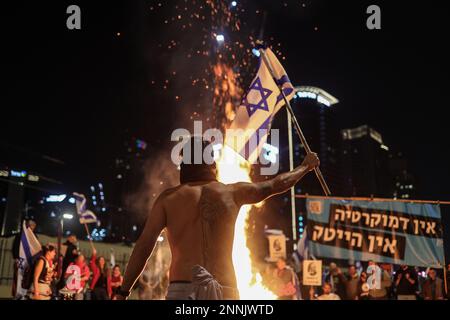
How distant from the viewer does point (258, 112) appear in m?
7.52

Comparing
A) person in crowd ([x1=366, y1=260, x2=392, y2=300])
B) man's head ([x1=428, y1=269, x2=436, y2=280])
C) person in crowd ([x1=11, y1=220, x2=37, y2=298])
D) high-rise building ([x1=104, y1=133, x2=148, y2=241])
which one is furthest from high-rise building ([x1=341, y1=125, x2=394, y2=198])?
person in crowd ([x1=11, y1=220, x2=37, y2=298])

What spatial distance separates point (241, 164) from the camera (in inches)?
587

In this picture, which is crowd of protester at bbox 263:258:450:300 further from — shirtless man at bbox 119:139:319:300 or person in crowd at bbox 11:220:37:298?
shirtless man at bbox 119:139:319:300

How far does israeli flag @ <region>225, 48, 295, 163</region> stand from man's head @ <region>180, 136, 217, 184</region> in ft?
8.34

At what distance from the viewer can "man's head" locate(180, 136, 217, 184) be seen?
3613 mm

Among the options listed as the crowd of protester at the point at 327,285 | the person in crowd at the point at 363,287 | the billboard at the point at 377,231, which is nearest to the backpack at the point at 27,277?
the crowd of protester at the point at 327,285

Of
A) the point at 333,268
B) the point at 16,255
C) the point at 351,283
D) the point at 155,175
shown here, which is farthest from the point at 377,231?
the point at 155,175

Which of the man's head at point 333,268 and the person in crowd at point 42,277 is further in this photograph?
the man's head at point 333,268

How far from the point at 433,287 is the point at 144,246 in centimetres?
1186

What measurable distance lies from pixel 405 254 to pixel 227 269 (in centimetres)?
1017

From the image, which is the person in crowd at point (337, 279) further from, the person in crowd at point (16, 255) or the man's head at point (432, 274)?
the person in crowd at point (16, 255)

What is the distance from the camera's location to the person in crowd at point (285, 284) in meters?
12.6
